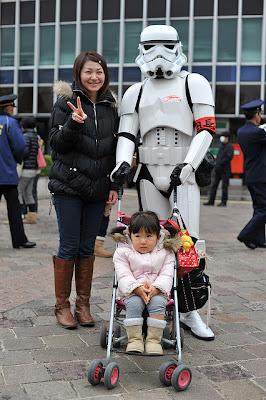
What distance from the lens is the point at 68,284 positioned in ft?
15.0

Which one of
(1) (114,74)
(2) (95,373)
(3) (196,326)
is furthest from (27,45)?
(2) (95,373)

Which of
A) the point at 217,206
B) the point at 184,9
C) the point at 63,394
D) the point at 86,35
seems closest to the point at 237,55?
the point at 184,9

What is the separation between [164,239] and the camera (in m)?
3.90

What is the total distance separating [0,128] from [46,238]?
2037 millimetres

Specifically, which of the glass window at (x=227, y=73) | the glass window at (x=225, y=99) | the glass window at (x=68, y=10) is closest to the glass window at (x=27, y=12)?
the glass window at (x=68, y=10)

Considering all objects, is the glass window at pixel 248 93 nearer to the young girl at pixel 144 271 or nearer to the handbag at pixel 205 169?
the handbag at pixel 205 169

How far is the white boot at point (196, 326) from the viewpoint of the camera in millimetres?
4316

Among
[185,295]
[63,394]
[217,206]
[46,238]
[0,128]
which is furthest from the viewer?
[217,206]

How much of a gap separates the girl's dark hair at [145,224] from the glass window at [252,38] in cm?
2114

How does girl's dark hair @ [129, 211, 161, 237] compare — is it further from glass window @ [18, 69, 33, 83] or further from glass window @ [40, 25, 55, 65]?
glass window @ [18, 69, 33, 83]

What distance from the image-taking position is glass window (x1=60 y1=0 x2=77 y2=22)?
24.9 meters

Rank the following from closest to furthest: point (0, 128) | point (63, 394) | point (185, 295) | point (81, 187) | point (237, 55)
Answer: point (63, 394) → point (185, 295) → point (81, 187) → point (0, 128) → point (237, 55)

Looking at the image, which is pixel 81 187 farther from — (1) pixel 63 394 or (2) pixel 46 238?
(2) pixel 46 238

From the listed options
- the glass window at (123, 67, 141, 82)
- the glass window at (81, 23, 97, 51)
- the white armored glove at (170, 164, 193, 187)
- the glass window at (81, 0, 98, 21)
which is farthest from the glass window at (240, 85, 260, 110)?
the white armored glove at (170, 164, 193, 187)
